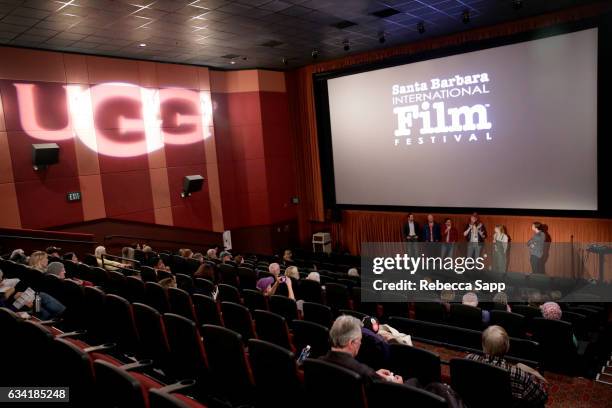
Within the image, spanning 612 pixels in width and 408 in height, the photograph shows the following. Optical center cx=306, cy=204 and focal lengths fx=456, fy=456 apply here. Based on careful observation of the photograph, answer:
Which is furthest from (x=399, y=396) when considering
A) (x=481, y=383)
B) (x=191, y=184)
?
(x=191, y=184)

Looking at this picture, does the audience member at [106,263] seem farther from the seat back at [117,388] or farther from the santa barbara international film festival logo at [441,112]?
the santa barbara international film festival logo at [441,112]

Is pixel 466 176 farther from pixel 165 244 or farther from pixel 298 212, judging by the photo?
pixel 165 244

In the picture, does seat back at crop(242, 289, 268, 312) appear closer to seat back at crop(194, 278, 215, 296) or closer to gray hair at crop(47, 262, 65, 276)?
seat back at crop(194, 278, 215, 296)

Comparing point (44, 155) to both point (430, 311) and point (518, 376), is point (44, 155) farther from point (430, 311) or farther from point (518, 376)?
point (518, 376)

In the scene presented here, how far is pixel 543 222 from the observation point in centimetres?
895

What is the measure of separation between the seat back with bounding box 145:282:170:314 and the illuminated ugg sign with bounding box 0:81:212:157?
5.44m

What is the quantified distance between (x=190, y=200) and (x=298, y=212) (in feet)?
A: 10.9

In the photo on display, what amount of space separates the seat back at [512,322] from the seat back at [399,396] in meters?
2.80

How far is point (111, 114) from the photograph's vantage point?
9.45m

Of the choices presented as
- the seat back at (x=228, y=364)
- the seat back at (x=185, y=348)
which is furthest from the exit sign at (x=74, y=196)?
the seat back at (x=228, y=364)

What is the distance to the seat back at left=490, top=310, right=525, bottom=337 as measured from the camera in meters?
4.55

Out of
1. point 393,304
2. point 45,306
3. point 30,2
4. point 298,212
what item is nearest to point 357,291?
point 393,304

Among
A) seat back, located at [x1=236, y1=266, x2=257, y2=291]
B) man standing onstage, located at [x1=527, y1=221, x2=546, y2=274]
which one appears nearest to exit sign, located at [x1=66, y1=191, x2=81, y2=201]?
seat back, located at [x1=236, y1=266, x2=257, y2=291]

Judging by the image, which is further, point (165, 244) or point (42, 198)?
point (165, 244)
